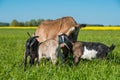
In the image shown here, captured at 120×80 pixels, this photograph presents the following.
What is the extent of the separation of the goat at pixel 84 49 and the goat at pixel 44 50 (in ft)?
2.54

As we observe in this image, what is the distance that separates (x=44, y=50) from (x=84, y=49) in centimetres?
141

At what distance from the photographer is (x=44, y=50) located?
8773mm

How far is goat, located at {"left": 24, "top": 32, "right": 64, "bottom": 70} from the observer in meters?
8.55

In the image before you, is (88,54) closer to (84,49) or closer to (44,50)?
(84,49)

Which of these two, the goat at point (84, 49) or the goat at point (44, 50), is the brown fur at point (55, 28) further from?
the goat at point (44, 50)

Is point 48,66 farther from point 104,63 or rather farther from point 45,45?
point 104,63

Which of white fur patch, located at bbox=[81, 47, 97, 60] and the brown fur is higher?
the brown fur

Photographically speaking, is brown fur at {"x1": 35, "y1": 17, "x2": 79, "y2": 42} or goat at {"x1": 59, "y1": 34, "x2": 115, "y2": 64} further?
brown fur at {"x1": 35, "y1": 17, "x2": 79, "y2": 42}

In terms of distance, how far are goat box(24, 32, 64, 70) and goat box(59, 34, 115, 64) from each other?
773 mm

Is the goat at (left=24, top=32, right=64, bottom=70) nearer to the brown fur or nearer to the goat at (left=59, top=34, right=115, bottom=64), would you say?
the goat at (left=59, top=34, right=115, bottom=64)

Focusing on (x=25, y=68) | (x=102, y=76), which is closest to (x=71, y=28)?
(x=25, y=68)

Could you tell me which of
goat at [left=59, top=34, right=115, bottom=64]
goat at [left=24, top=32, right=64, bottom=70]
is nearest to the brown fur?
goat at [left=59, top=34, right=115, bottom=64]

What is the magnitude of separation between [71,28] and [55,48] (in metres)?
1.96

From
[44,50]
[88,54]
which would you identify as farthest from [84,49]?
[44,50]
